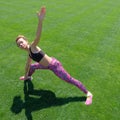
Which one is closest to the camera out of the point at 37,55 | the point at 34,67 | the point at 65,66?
the point at 37,55

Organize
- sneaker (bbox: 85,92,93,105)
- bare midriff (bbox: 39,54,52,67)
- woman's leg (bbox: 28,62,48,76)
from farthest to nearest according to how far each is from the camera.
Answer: woman's leg (bbox: 28,62,48,76) → sneaker (bbox: 85,92,93,105) → bare midriff (bbox: 39,54,52,67)

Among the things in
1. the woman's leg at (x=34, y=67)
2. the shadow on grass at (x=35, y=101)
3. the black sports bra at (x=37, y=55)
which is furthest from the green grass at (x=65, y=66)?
the black sports bra at (x=37, y=55)

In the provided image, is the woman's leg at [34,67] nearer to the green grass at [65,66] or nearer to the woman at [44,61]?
the woman at [44,61]

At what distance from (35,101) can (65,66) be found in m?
2.71

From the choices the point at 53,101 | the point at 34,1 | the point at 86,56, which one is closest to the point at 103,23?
the point at 86,56

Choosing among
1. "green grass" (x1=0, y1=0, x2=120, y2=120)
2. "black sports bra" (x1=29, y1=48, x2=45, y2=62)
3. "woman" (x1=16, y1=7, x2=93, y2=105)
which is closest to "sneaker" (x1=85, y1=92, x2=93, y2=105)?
"woman" (x1=16, y1=7, x2=93, y2=105)

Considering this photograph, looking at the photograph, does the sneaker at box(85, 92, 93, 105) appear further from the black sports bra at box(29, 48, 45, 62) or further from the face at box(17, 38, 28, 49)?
the face at box(17, 38, 28, 49)

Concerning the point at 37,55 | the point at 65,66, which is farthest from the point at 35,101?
the point at 65,66

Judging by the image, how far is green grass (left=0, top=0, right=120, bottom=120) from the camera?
724 cm

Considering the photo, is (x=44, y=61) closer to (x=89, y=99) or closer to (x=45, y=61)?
(x=45, y=61)

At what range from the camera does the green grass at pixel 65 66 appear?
7.24 meters

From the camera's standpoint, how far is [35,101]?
7.60 meters

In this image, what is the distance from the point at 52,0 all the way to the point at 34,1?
209 centimetres

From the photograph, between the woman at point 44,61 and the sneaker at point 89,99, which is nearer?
the woman at point 44,61
